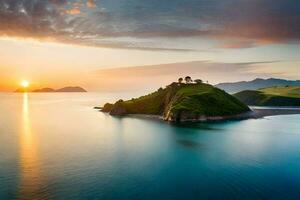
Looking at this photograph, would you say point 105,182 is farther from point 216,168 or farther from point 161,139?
point 161,139

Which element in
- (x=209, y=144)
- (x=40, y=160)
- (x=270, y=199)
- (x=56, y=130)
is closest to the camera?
(x=270, y=199)

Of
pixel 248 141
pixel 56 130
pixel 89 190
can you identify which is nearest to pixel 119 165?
pixel 89 190

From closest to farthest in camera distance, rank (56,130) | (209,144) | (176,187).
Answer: (176,187) < (209,144) < (56,130)

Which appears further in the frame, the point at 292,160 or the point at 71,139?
the point at 71,139

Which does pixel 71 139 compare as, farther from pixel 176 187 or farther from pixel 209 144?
pixel 176 187

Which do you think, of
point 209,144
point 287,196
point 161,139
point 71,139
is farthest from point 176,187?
point 71,139

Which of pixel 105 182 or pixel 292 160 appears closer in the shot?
pixel 105 182
